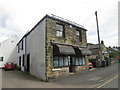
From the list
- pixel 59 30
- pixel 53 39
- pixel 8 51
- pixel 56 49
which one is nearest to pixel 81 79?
pixel 56 49

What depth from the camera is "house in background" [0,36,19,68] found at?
23.4 metres

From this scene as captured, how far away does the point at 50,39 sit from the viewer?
35.2 feet

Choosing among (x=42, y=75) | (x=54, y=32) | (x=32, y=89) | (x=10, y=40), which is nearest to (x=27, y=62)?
(x=42, y=75)

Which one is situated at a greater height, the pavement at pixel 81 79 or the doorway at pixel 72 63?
the doorway at pixel 72 63

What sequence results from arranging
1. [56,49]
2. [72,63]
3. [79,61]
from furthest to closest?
[79,61] < [72,63] < [56,49]

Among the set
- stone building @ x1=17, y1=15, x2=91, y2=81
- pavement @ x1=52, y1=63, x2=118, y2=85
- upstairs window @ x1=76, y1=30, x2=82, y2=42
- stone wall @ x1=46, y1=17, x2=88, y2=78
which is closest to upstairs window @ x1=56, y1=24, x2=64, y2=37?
stone building @ x1=17, y1=15, x2=91, y2=81

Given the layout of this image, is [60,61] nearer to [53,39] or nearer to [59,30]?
[53,39]

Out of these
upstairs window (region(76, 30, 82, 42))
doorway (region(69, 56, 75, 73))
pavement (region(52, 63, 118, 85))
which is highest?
upstairs window (region(76, 30, 82, 42))

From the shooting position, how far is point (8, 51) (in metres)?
24.4

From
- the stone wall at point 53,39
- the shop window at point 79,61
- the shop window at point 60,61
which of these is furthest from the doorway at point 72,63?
the shop window at point 60,61

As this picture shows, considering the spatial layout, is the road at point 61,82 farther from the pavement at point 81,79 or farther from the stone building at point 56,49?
the stone building at point 56,49

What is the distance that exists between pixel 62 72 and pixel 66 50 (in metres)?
2.55

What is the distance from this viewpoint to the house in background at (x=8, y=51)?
23438 millimetres

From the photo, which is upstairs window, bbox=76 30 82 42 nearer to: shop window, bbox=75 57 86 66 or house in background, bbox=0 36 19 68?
shop window, bbox=75 57 86 66
